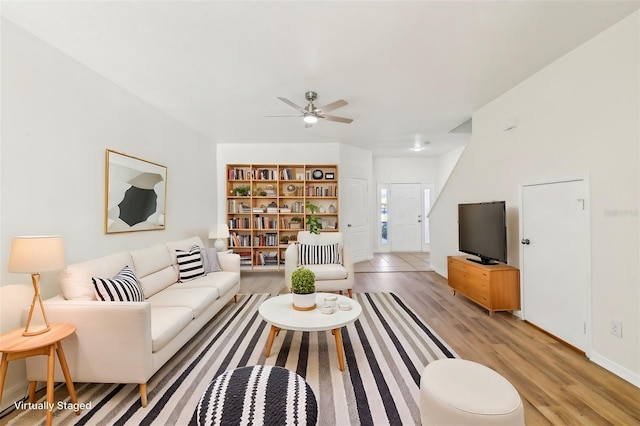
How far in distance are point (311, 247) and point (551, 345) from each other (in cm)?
286

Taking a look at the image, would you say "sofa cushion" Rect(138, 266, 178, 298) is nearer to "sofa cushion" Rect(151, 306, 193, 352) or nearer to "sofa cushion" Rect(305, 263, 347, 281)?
"sofa cushion" Rect(151, 306, 193, 352)

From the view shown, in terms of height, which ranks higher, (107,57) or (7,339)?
(107,57)

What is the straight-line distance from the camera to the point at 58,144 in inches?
87.4

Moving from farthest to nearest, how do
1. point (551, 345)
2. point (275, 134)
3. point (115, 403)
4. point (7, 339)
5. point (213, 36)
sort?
1. point (275, 134)
2. point (551, 345)
3. point (213, 36)
4. point (115, 403)
5. point (7, 339)

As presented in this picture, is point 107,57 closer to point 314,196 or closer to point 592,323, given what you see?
point 314,196

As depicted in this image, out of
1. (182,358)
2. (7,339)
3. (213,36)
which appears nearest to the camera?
(7,339)

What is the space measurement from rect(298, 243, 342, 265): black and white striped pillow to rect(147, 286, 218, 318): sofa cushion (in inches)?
54.3

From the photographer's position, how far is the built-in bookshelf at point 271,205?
17.9ft

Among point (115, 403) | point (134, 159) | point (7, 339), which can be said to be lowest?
point (115, 403)

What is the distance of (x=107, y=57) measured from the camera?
7.79 ft

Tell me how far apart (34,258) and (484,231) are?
168 inches

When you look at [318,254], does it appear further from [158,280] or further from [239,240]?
[239,240]

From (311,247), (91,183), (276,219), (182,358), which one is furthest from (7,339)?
(276,219)

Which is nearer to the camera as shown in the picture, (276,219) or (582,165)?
(582,165)
